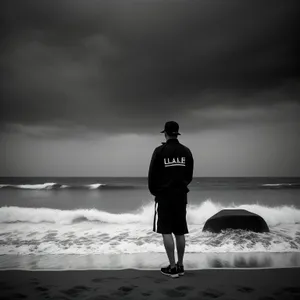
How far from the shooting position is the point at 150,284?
344 centimetres

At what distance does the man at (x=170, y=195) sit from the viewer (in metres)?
3.75

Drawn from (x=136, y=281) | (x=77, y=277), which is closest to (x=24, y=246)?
(x=77, y=277)

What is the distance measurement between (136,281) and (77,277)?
3.04 ft

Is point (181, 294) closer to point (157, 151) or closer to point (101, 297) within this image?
point (101, 297)

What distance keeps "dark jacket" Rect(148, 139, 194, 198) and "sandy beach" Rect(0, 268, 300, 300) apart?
122 centimetres

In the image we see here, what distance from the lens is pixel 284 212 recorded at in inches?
436

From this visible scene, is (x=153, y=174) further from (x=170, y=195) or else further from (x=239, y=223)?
(x=239, y=223)

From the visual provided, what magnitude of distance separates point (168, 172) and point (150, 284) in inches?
61.1

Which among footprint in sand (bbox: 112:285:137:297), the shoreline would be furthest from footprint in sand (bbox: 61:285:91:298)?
the shoreline

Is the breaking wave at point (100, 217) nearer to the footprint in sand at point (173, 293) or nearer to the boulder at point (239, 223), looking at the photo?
the boulder at point (239, 223)

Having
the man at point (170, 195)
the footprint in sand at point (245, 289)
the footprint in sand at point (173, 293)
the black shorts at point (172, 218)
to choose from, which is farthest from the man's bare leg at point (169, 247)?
the footprint in sand at point (245, 289)

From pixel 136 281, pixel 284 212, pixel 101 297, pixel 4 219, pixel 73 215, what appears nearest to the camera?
pixel 101 297

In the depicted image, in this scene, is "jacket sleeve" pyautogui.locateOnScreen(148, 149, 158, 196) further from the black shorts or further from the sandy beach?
the sandy beach

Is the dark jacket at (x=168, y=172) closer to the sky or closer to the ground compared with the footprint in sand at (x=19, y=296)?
closer to the sky
